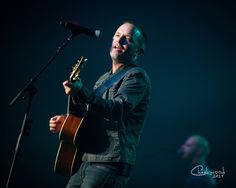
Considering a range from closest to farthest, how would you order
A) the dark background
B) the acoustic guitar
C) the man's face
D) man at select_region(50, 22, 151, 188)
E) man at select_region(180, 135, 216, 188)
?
1. man at select_region(50, 22, 151, 188)
2. the acoustic guitar
3. the man's face
4. man at select_region(180, 135, 216, 188)
5. the dark background

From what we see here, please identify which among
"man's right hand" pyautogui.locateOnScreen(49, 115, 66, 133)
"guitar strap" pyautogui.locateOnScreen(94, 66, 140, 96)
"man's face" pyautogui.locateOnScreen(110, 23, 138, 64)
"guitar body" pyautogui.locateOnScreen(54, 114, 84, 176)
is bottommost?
"guitar body" pyautogui.locateOnScreen(54, 114, 84, 176)

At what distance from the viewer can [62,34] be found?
214 inches

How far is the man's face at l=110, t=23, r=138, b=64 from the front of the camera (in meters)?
2.95

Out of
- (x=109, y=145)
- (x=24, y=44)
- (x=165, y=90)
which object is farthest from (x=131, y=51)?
(x=24, y=44)

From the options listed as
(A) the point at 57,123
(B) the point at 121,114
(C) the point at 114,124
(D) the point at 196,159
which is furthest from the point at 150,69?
(B) the point at 121,114

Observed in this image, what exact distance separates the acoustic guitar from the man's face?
0.44 meters

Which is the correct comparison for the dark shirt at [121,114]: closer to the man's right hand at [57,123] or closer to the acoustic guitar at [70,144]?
the acoustic guitar at [70,144]

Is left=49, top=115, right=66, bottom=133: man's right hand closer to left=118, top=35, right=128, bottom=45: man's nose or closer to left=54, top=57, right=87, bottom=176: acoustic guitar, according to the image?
left=54, top=57, right=87, bottom=176: acoustic guitar

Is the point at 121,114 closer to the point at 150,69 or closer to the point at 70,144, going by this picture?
the point at 70,144

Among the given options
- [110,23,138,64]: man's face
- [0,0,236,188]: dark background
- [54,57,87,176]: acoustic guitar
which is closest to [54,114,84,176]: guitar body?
[54,57,87,176]: acoustic guitar

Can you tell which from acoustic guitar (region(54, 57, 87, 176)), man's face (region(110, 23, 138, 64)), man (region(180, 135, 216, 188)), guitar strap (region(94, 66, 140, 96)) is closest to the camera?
acoustic guitar (region(54, 57, 87, 176))

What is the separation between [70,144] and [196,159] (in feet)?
10.3

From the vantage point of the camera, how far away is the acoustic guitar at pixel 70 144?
8.27 feet

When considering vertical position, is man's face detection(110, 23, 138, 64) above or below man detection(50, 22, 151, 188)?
above
